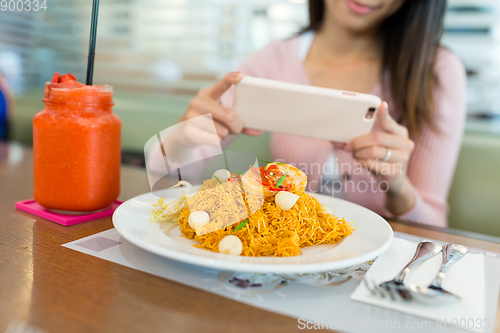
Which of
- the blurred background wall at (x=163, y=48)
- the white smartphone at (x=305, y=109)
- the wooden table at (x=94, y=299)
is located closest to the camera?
the wooden table at (x=94, y=299)

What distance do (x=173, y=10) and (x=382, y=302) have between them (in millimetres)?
2520

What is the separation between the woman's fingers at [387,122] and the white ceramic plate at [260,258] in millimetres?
319

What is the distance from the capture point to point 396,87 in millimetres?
1294

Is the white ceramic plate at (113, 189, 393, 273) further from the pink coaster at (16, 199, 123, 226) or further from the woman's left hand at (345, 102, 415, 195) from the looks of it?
the woman's left hand at (345, 102, 415, 195)

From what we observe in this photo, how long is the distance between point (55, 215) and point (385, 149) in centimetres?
76

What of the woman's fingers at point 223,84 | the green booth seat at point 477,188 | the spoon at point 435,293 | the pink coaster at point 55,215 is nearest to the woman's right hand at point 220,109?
the woman's fingers at point 223,84

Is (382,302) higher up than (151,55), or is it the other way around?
(151,55)

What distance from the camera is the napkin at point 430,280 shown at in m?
0.41

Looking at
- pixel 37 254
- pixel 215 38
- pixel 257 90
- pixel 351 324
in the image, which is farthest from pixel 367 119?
pixel 215 38

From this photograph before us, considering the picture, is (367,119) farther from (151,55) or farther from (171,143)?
(151,55)

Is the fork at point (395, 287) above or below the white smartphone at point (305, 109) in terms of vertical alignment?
below

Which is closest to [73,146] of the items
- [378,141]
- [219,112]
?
[219,112]

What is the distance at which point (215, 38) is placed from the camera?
2.39m

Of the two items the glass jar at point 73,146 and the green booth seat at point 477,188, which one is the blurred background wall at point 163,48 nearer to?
Answer: the green booth seat at point 477,188
